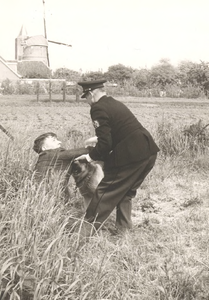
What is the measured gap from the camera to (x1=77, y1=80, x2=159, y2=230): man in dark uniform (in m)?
4.37

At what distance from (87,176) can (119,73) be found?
174 ft

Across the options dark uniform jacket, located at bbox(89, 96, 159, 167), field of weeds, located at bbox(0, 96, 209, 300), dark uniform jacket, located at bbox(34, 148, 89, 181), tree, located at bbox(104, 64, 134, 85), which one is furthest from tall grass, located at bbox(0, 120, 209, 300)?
tree, located at bbox(104, 64, 134, 85)

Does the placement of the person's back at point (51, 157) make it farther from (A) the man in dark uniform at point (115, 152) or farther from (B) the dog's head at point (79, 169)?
(A) the man in dark uniform at point (115, 152)

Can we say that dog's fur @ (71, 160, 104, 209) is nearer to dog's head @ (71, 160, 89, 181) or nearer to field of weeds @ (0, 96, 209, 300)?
dog's head @ (71, 160, 89, 181)

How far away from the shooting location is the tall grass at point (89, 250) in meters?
3.09

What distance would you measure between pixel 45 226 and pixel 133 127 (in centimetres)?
137

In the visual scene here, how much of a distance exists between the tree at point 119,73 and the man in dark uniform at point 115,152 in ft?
173

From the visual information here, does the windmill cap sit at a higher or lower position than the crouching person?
higher

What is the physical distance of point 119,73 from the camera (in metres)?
57.2

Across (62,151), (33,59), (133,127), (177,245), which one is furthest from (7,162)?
(33,59)

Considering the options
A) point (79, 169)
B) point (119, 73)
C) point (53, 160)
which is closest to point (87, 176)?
point (79, 169)

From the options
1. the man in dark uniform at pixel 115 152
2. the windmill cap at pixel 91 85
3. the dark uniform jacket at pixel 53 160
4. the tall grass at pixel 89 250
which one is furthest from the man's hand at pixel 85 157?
the windmill cap at pixel 91 85

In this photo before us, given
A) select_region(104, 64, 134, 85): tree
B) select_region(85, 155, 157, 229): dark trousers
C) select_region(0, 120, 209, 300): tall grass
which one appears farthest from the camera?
select_region(104, 64, 134, 85): tree

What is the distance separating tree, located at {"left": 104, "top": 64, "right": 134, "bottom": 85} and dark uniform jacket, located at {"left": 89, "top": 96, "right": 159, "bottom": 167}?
173 feet
